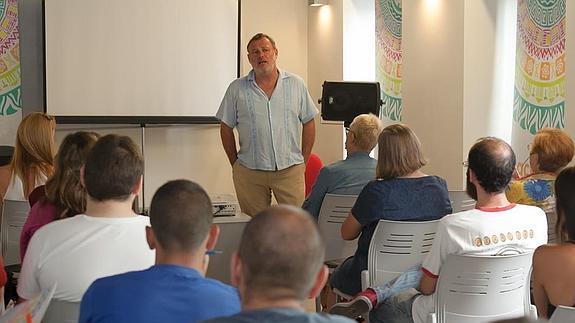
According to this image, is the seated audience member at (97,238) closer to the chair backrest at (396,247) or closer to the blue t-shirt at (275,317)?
the blue t-shirt at (275,317)

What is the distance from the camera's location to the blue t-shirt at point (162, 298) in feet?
6.38

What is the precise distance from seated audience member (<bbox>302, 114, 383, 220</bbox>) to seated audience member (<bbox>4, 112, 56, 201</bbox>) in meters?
1.46

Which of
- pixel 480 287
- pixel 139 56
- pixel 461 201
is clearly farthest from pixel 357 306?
pixel 139 56

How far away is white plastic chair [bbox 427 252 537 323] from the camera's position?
318 cm

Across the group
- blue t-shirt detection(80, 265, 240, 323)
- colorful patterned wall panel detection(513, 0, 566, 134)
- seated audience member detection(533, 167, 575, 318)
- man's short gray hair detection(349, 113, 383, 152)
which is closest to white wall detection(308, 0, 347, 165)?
colorful patterned wall panel detection(513, 0, 566, 134)

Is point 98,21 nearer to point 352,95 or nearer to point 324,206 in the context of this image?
point 352,95

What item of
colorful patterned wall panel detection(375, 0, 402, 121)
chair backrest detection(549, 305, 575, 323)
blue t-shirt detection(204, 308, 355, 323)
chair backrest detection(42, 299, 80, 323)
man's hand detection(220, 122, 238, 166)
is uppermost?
colorful patterned wall panel detection(375, 0, 402, 121)

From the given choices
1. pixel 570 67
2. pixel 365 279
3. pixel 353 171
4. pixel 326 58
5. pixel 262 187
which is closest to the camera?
pixel 365 279

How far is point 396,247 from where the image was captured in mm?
3748

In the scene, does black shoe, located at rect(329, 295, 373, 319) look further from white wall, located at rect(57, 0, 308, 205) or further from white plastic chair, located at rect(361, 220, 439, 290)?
white wall, located at rect(57, 0, 308, 205)

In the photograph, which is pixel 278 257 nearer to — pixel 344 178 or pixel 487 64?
pixel 344 178

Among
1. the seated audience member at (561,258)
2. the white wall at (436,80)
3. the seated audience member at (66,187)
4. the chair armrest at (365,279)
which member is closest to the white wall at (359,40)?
the white wall at (436,80)

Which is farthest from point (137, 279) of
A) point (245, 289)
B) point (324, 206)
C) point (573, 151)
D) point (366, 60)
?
point (366, 60)

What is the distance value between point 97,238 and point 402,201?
164cm
